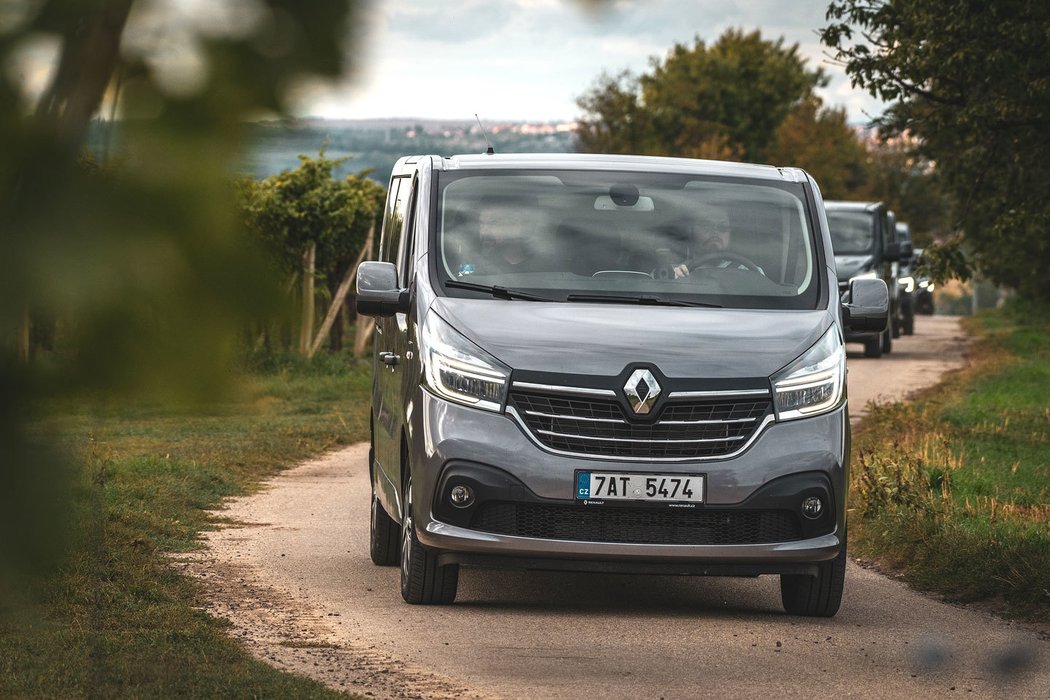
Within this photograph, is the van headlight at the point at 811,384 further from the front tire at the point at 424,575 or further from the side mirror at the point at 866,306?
the front tire at the point at 424,575

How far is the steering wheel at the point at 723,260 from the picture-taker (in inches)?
306

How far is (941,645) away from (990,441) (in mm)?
11810

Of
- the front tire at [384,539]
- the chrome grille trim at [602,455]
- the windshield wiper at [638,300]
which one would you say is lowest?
the front tire at [384,539]

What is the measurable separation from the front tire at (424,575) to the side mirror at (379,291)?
0.76 metres

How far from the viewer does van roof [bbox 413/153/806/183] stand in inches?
317

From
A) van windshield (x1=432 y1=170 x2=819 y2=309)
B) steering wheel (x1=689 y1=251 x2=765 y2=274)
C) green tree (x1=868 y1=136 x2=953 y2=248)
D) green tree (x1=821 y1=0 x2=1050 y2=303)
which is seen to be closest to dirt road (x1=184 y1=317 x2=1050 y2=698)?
van windshield (x1=432 y1=170 x2=819 y2=309)

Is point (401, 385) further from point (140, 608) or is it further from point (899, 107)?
point (899, 107)

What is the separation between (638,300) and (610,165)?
93cm

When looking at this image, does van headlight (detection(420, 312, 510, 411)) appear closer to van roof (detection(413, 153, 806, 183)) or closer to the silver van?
the silver van

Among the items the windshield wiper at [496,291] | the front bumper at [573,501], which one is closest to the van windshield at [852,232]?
the windshield wiper at [496,291]

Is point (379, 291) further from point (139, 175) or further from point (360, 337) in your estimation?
point (360, 337)

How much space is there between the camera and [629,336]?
23.2 feet

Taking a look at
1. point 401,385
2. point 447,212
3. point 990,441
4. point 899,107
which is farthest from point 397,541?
point 899,107

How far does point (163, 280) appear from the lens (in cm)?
98
